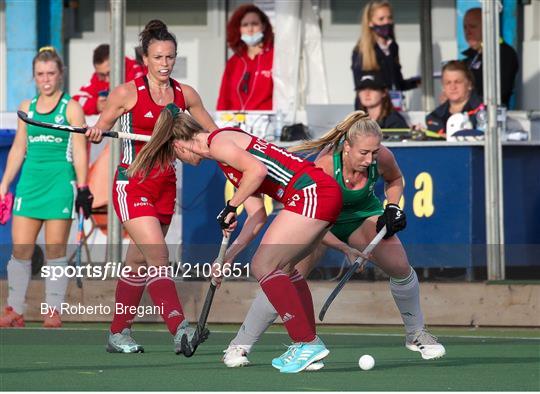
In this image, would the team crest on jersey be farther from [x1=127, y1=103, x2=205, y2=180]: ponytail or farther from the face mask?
the face mask

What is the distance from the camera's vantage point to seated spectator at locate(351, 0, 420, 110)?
14.6 meters

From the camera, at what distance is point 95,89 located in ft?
50.4

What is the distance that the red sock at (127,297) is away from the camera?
1038cm

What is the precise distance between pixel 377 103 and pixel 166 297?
4652 mm

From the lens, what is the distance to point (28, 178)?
41.0 ft

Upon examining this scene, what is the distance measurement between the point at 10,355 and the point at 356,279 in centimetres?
408

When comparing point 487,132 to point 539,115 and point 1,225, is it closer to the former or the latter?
point 539,115

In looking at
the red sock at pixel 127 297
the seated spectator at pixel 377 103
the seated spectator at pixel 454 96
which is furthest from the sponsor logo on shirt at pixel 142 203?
the seated spectator at pixel 454 96

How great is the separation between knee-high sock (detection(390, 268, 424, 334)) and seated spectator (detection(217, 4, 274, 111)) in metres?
5.27

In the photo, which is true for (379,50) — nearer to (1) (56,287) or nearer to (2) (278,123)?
(2) (278,123)

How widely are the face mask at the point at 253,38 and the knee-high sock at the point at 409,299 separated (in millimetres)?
5392

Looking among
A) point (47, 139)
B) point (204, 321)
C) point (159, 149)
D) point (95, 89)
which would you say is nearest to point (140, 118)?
point (159, 149)

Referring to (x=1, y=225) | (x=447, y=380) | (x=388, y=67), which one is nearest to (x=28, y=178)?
(x=1, y=225)

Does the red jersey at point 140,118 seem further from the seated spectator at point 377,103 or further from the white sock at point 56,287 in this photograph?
the seated spectator at point 377,103
